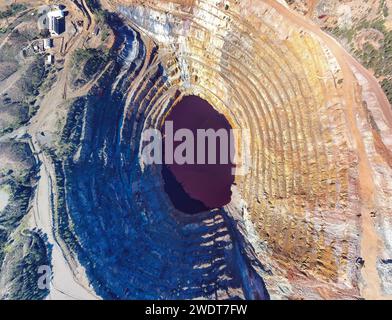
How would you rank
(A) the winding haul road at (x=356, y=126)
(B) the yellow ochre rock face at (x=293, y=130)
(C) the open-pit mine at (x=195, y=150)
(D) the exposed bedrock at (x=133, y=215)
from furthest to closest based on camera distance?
(D) the exposed bedrock at (x=133, y=215) < (C) the open-pit mine at (x=195, y=150) < (B) the yellow ochre rock face at (x=293, y=130) < (A) the winding haul road at (x=356, y=126)

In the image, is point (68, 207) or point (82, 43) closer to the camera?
point (68, 207)

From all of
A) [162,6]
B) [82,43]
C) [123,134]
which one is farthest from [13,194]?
[162,6]

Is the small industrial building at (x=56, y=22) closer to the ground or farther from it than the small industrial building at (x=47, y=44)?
farther from it

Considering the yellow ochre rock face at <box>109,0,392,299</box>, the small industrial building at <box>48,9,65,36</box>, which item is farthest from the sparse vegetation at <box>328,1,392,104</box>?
the small industrial building at <box>48,9,65,36</box>

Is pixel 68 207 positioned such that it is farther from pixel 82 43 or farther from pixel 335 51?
pixel 335 51

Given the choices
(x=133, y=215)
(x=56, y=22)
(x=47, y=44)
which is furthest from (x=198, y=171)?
(x=56, y=22)

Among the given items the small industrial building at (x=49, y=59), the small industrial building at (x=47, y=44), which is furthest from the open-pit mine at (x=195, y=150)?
the small industrial building at (x=49, y=59)

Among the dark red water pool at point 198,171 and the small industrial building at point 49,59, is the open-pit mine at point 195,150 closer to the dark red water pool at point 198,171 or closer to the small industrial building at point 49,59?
the dark red water pool at point 198,171
